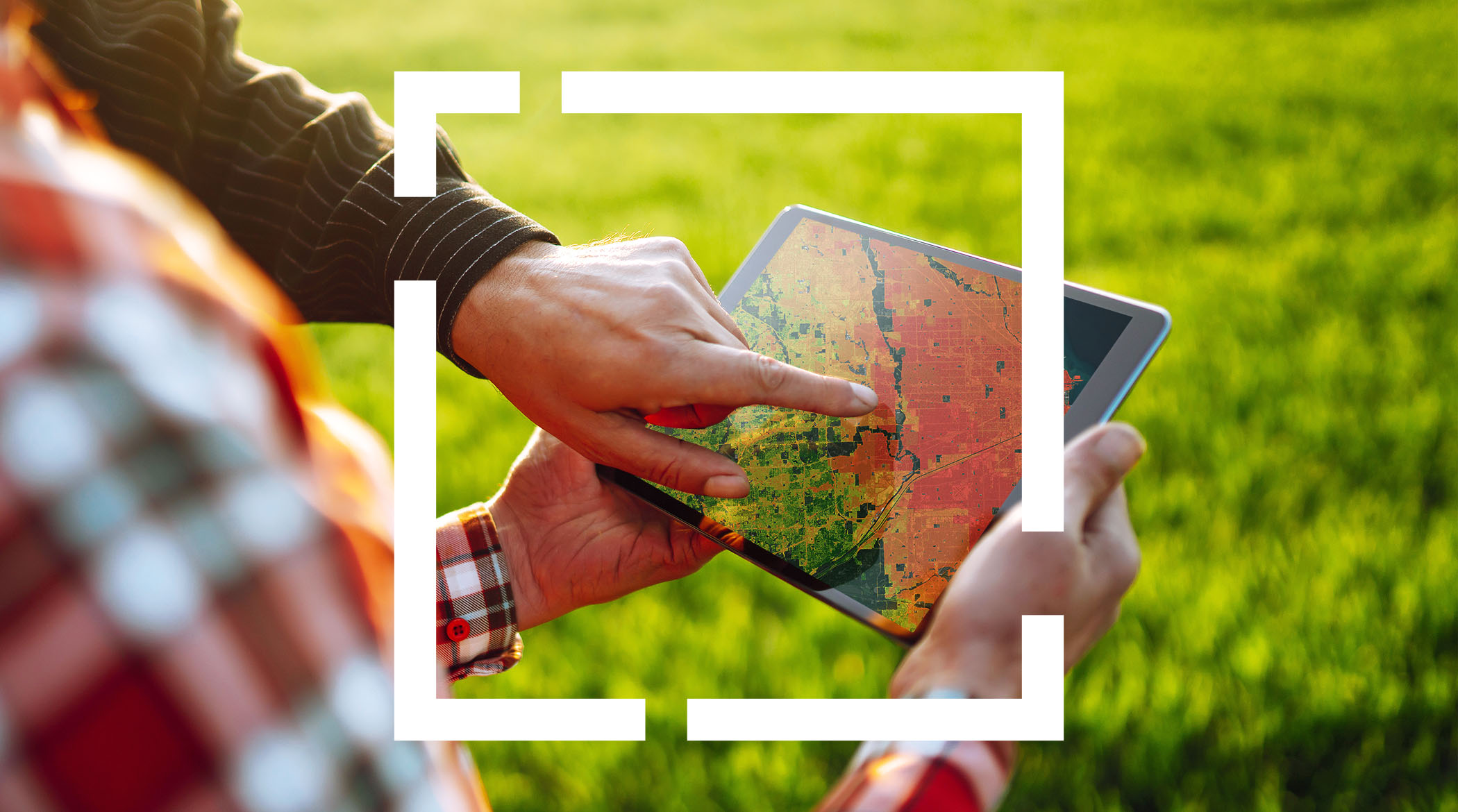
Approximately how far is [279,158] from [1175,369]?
8.14ft

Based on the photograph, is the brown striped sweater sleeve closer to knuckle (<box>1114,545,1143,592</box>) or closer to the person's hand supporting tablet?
the person's hand supporting tablet

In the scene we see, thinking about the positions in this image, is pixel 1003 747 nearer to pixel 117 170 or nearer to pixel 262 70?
pixel 117 170

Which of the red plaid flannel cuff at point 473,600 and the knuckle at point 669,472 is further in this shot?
the red plaid flannel cuff at point 473,600

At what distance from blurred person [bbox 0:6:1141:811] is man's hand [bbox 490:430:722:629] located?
0.99 meters

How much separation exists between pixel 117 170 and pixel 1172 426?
2538 millimetres

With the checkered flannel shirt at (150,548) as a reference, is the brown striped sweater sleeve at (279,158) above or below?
above

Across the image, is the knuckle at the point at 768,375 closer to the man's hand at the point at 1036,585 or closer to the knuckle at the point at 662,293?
the knuckle at the point at 662,293

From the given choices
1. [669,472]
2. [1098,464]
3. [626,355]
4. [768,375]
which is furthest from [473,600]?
[1098,464]

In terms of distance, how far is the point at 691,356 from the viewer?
1199 mm

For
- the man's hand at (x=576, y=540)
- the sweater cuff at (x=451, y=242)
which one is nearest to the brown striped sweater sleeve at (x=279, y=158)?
the sweater cuff at (x=451, y=242)

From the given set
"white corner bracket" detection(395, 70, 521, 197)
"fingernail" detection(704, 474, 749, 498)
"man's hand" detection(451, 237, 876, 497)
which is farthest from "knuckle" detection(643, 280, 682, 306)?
"white corner bracket" detection(395, 70, 521, 197)

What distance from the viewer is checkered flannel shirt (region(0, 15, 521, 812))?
392mm

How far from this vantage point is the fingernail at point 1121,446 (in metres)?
1.04

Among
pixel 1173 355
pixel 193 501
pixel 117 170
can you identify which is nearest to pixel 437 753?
pixel 193 501
